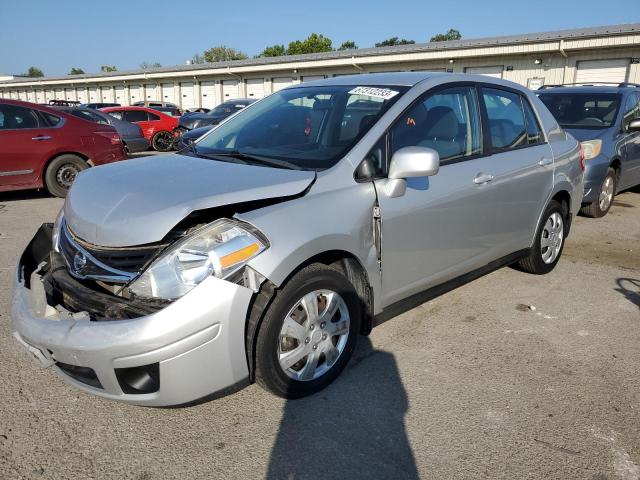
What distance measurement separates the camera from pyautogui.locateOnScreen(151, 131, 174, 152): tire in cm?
1643

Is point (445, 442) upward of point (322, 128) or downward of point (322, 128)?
downward

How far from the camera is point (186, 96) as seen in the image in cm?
3703

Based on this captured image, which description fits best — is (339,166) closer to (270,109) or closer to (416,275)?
(416,275)

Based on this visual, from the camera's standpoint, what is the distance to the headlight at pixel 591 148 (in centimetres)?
676

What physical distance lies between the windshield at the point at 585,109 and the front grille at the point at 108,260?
687 centimetres

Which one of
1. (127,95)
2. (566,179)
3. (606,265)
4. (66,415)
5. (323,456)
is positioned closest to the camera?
(323,456)

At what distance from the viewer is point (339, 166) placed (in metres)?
2.86

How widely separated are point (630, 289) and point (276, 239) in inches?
146

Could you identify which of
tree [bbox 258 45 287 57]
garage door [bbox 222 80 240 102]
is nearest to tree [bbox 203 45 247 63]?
tree [bbox 258 45 287 57]

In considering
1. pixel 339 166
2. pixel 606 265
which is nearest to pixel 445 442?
pixel 339 166

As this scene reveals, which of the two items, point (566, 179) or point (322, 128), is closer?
point (322, 128)

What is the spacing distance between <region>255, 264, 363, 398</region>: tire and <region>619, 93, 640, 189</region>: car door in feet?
20.8

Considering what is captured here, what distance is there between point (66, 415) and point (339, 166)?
6.35 feet

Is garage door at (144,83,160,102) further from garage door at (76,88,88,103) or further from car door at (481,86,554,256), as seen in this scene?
car door at (481,86,554,256)
